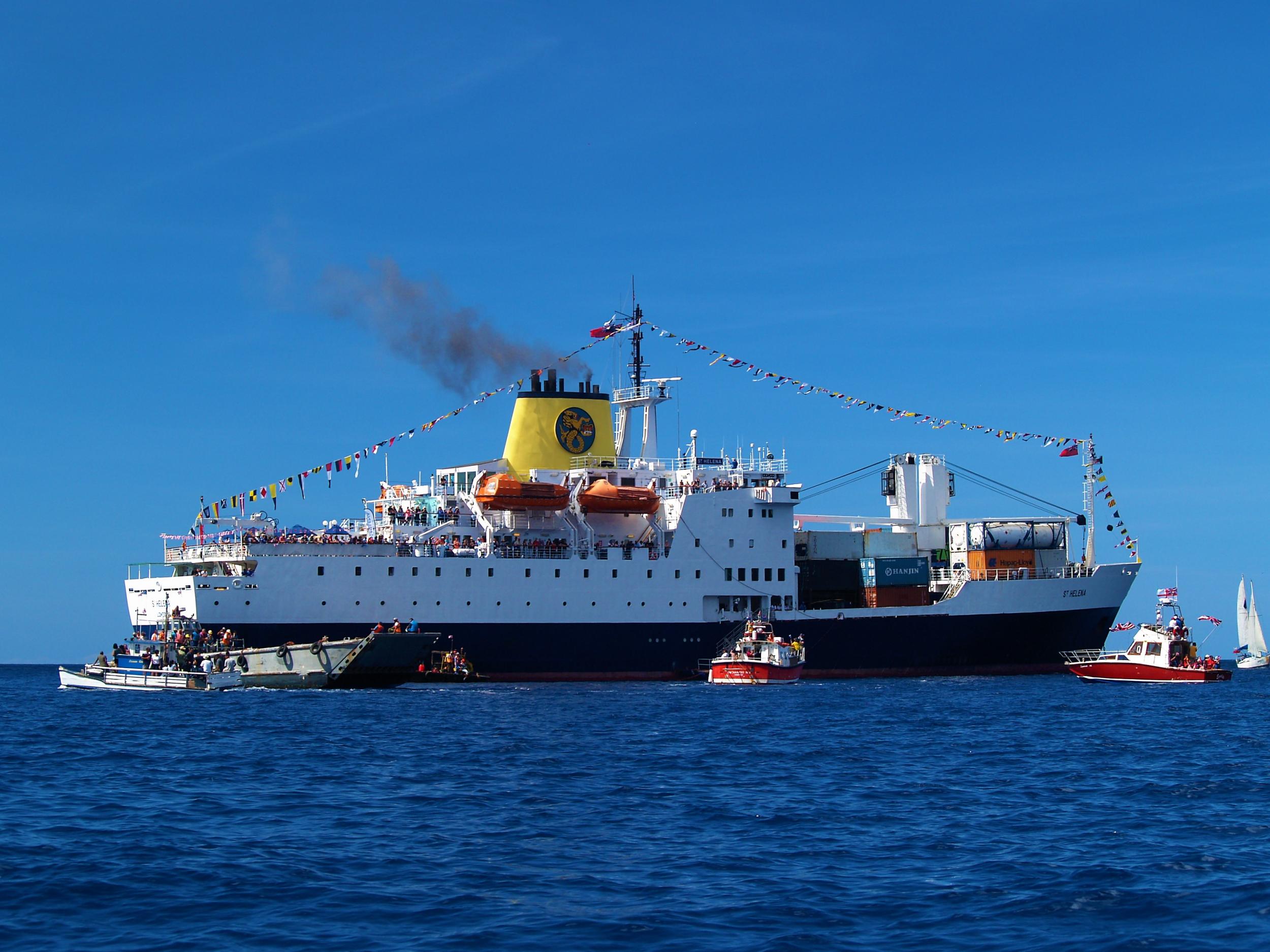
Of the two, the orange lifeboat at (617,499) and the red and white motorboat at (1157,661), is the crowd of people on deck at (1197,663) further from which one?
the orange lifeboat at (617,499)

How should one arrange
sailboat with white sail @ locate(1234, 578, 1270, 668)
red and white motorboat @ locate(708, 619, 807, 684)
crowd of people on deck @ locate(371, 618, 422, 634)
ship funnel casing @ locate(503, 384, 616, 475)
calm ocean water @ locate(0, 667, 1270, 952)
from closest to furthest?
calm ocean water @ locate(0, 667, 1270, 952) < crowd of people on deck @ locate(371, 618, 422, 634) < red and white motorboat @ locate(708, 619, 807, 684) < ship funnel casing @ locate(503, 384, 616, 475) < sailboat with white sail @ locate(1234, 578, 1270, 668)

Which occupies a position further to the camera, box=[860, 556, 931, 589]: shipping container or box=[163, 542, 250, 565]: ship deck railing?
box=[860, 556, 931, 589]: shipping container

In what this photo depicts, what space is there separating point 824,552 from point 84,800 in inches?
1524

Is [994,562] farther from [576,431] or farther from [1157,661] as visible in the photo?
[576,431]

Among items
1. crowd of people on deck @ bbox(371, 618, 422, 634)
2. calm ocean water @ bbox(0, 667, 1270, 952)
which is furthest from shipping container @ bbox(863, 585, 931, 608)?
calm ocean water @ bbox(0, 667, 1270, 952)

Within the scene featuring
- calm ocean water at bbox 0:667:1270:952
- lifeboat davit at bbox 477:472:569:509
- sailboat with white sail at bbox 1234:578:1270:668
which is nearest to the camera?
calm ocean water at bbox 0:667:1270:952

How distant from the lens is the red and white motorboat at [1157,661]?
51469 millimetres

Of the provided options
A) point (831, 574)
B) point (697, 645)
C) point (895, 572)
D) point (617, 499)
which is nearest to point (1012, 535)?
point (895, 572)

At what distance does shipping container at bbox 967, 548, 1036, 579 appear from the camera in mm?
55500

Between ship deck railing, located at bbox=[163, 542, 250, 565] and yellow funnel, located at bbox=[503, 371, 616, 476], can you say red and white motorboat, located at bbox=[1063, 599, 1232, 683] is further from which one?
ship deck railing, located at bbox=[163, 542, 250, 565]

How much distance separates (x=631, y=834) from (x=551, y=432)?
3672cm

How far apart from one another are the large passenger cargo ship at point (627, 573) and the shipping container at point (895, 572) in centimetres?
7

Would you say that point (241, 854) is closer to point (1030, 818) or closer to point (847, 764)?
point (1030, 818)

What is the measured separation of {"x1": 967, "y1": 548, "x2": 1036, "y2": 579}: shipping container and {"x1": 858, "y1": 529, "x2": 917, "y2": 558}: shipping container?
100 inches
